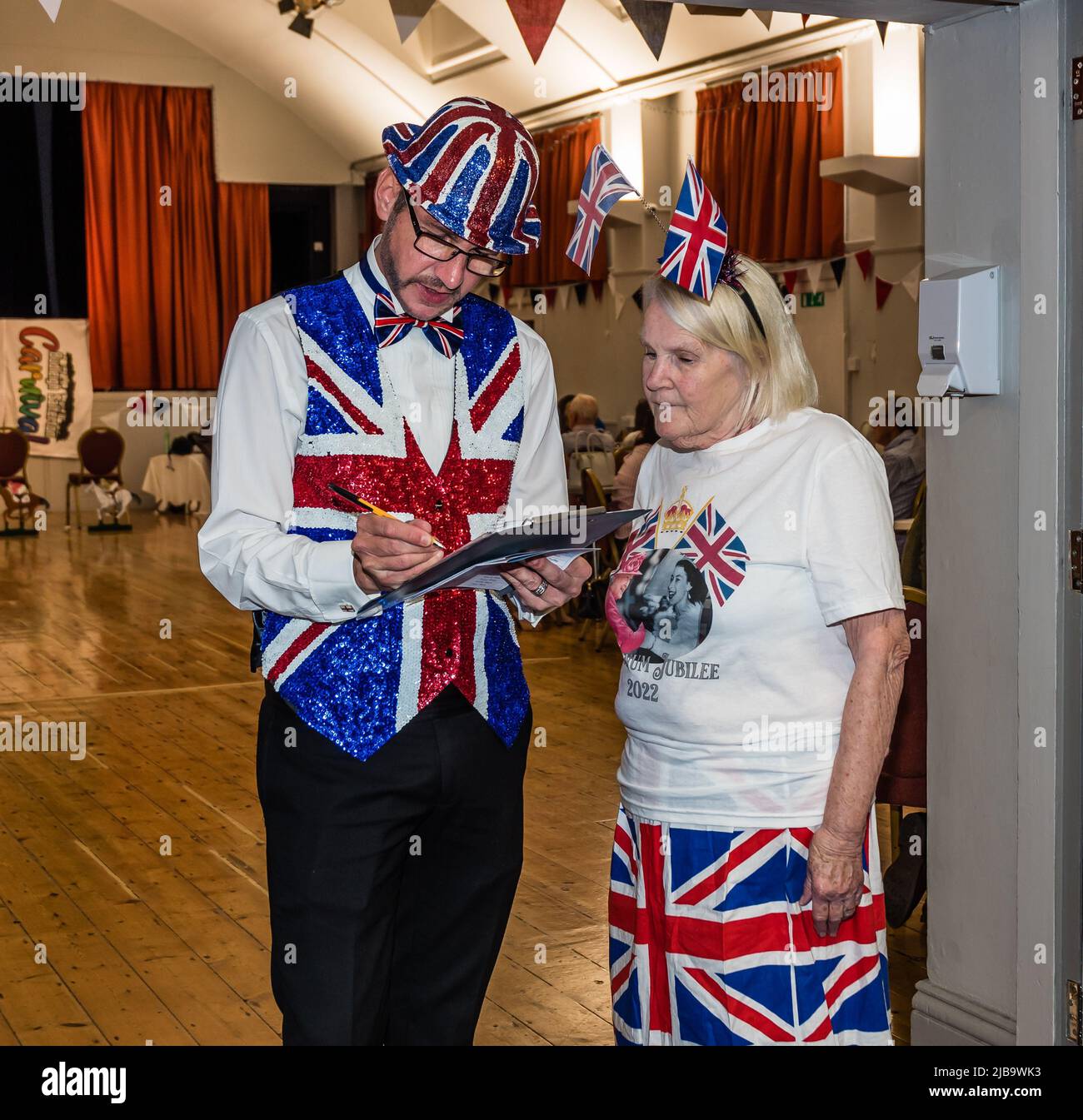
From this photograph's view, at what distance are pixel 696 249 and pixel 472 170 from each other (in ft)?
1.05

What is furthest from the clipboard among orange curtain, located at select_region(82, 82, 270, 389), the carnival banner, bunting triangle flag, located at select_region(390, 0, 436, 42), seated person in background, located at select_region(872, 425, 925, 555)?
orange curtain, located at select_region(82, 82, 270, 389)

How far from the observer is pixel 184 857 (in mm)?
4203

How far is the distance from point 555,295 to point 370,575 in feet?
40.3

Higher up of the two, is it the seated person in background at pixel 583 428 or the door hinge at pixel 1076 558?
the seated person in background at pixel 583 428

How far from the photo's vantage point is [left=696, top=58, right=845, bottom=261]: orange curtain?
9.95m

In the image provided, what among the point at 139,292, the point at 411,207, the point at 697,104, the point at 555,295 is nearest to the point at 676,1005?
the point at 411,207

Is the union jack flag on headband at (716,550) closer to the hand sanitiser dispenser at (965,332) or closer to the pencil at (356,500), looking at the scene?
the pencil at (356,500)

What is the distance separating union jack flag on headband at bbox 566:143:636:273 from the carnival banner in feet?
46.2

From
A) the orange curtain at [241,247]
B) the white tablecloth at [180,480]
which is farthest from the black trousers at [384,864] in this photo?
the orange curtain at [241,247]

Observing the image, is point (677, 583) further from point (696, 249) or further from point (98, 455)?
Answer: point (98, 455)

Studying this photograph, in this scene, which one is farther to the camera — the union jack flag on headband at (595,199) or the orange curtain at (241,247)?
the orange curtain at (241,247)

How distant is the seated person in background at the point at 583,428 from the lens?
9633 mm

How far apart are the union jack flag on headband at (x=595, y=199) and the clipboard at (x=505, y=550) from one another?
0.50m

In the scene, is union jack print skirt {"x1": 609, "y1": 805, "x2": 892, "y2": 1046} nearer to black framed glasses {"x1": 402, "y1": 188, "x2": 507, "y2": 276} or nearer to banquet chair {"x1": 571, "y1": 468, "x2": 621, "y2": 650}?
black framed glasses {"x1": 402, "y1": 188, "x2": 507, "y2": 276}
